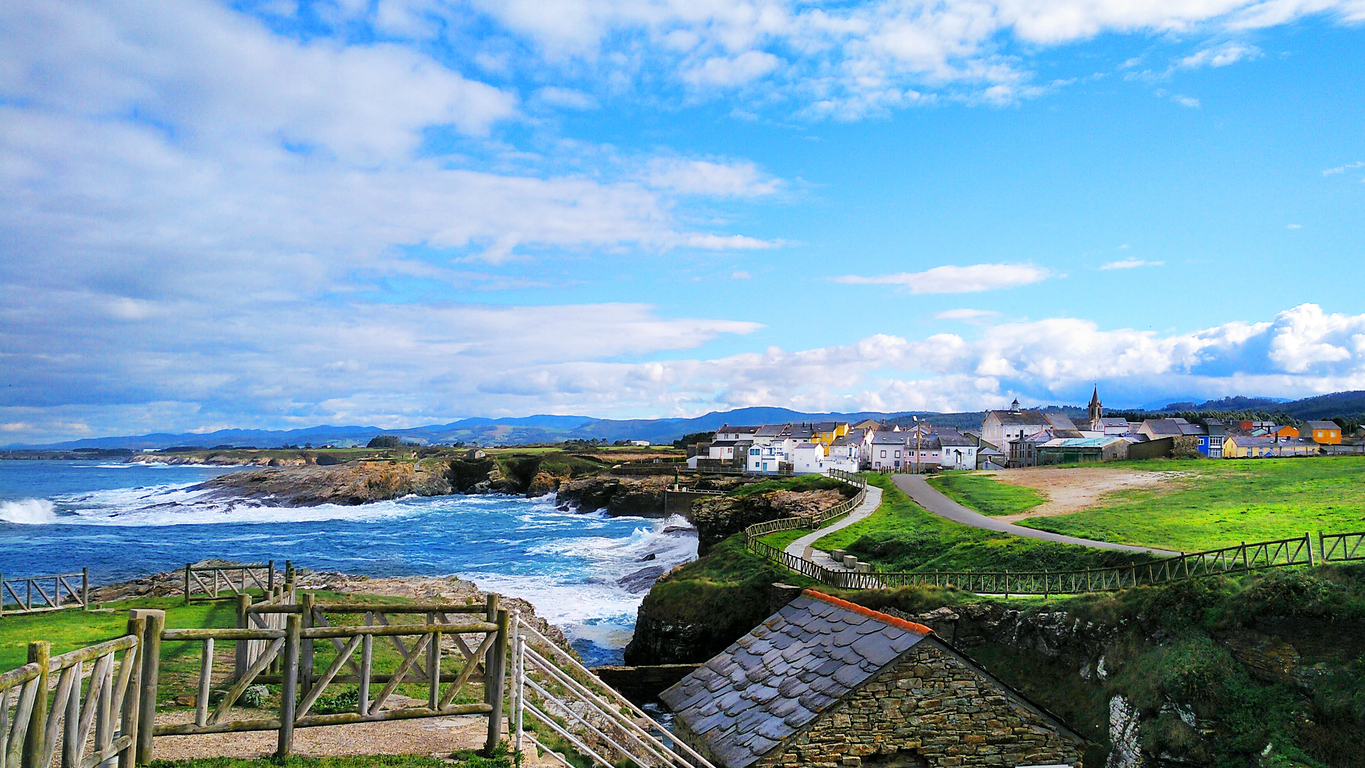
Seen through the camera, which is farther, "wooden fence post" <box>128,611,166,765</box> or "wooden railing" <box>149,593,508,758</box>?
"wooden railing" <box>149,593,508,758</box>

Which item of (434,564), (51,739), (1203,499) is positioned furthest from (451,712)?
(434,564)

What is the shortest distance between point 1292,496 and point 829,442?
72668 millimetres

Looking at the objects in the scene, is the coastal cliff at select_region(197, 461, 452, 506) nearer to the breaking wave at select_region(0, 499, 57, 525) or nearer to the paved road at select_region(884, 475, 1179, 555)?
the breaking wave at select_region(0, 499, 57, 525)

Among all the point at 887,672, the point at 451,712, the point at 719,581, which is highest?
the point at 451,712

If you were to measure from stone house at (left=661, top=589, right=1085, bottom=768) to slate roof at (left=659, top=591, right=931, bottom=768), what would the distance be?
1.1 inches

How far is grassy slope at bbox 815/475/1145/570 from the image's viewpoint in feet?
98.1

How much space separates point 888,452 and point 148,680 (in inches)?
3721

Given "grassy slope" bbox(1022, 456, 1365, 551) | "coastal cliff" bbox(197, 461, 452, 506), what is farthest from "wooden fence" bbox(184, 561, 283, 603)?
"coastal cliff" bbox(197, 461, 452, 506)

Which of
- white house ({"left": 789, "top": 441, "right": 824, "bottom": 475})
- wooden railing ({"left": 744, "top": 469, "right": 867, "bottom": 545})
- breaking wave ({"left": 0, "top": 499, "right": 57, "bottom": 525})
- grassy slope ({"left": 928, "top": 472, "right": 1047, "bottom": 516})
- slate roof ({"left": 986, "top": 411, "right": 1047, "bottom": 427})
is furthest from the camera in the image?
slate roof ({"left": 986, "top": 411, "right": 1047, "bottom": 427})

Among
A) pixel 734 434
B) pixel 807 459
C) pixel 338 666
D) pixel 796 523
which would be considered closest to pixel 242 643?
pixel 338 666

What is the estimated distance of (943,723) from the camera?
1395 centimetres

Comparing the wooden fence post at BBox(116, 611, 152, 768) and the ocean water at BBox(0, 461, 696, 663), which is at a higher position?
the wooden fence post at BBox(116, 611, 152, 768)

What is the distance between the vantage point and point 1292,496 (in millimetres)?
39906

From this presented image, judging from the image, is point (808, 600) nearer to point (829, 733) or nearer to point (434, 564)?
point (829, 733)
